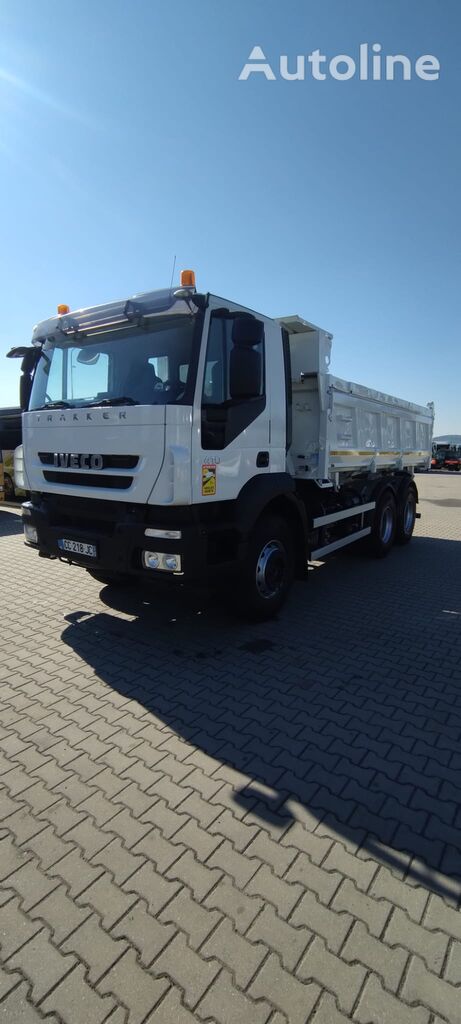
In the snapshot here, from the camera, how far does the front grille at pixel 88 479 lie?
3746 millimetres

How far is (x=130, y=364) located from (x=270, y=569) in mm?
2229

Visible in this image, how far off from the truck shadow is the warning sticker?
1.38 m

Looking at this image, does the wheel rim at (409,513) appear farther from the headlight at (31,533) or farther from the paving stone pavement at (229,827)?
the headlight at (31,533)

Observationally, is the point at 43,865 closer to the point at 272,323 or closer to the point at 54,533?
the point at 54,533

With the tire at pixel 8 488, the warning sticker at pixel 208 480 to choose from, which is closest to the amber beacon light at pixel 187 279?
the warning sticker at pixel 208 480

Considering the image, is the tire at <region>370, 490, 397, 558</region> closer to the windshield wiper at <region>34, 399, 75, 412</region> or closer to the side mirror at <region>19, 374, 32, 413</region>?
the windshield wiper at <region>34, 399, 75, 412</region>

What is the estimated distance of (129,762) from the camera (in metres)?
2.69

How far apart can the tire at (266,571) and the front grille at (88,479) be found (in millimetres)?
1240

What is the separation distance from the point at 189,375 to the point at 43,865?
2941mm

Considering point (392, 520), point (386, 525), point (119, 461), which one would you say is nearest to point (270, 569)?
point (119, 461)

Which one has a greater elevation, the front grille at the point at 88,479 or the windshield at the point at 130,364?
the windshield at the point at 130,364

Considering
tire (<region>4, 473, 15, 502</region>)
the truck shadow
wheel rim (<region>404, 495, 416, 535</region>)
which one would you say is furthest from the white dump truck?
tire (<region>4, 473, 15, 502</region>)

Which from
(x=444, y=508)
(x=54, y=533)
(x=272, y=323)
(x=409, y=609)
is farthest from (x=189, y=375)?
(x=444, y=508)

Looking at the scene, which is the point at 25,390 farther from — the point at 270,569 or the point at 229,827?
the point at 229,827
